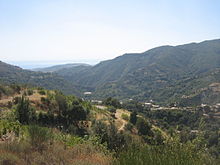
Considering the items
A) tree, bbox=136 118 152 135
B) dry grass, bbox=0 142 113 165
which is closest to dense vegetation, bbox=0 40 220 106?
tree, bbox=136 118 152 135

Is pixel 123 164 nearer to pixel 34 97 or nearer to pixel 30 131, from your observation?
pixel 30 131

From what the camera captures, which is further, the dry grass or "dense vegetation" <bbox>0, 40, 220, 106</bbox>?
"dense vegetation" <bbox>0, 40, 220, 106</bbox>

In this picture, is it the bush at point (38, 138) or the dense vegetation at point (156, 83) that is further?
the dense vegetation at point (156, 83)

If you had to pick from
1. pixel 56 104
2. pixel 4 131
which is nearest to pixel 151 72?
pixel 56 104

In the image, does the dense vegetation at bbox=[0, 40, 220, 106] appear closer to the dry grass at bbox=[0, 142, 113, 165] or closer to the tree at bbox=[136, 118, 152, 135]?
the tree at bbox=[136, 118, 152, 135]

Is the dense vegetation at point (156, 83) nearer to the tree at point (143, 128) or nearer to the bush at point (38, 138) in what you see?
the tree at point (143, 128)

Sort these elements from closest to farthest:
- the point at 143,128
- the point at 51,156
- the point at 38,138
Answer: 1. the point at 51,156
2. the point at 38,138
3. the point at 143,128

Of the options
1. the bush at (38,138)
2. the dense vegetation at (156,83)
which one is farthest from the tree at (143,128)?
the dense vegetation at (156,83)

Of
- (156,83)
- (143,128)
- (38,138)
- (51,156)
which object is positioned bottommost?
(156,83)

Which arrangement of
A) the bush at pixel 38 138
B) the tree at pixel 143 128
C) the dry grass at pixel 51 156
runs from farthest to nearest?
the tree at pixel 143 128 → the bush at pixel 38 138 → the dry grass at pixel 51 156

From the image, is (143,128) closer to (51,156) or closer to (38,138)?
(38,138)

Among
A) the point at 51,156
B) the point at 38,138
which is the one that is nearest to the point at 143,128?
the point at 38,138
